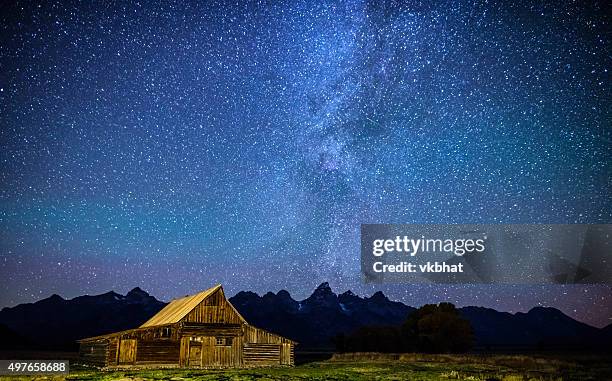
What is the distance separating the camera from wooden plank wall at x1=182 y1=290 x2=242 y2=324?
5026cm

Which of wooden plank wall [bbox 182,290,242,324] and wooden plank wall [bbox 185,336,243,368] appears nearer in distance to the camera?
wooden plank wall [bbox 185,336,243,368]

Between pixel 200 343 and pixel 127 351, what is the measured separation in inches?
222

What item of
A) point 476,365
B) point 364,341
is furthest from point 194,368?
point 364,341

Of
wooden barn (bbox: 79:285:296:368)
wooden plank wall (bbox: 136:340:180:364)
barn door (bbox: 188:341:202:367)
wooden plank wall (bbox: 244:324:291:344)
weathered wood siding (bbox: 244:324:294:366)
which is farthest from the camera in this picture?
wooden plank wall (bbox: 244:324:291:344)

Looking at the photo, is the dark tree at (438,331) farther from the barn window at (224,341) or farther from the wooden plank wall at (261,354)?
the barn window at (224,341)

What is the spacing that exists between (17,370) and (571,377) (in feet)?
111

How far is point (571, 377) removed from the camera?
3606 centimetres

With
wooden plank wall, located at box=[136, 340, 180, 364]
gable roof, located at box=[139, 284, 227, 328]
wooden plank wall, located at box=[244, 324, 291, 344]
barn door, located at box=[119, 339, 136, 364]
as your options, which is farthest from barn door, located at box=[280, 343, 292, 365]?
barn door, located at box=[119, 339, 136, 364]

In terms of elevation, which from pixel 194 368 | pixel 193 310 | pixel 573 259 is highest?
pixel 573 259

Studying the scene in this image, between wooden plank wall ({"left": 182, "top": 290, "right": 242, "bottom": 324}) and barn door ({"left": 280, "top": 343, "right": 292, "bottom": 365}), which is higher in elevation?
wooden plank wall ({"left": 182, "top": 290, "right": 242, "bottom": 324})

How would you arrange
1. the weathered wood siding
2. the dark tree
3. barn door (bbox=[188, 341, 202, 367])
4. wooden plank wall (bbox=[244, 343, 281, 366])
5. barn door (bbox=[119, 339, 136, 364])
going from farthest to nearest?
the dark tree → the weathered wood siding → wooden plank wall (bbox=[244, 343, 281, 366]) → barn door (bbox=[188, 341, 202, 367]) → barn door (bbox=[119, 339, 136, 364])

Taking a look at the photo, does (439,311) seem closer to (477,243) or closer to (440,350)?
(440,350)

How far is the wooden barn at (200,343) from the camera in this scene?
1853 inches

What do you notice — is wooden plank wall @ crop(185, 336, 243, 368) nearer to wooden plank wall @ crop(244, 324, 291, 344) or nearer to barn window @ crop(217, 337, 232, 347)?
barn window @ crop(217, 337, 232, 347)
